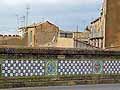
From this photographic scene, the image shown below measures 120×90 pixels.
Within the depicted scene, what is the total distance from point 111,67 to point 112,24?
20.1 meters

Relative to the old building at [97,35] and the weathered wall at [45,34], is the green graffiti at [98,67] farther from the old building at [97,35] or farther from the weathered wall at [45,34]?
the weathered wall at [45,34]

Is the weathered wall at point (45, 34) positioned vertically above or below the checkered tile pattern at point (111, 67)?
above

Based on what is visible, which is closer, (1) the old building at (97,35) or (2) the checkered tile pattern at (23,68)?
(2) the checkered tile pattern at (23,68)

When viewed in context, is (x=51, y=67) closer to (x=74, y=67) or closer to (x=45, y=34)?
(x=74, y=67)

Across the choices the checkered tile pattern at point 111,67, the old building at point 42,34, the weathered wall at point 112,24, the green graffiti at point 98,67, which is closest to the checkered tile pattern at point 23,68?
the green graffiti at point 98,67

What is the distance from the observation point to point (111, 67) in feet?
54.5

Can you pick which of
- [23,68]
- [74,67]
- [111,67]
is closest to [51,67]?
[74,67]

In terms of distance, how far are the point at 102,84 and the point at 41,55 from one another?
10.8 feet

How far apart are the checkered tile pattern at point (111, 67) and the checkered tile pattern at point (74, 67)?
0.88 m

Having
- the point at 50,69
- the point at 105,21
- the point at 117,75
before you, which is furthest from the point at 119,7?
the point at 50,69

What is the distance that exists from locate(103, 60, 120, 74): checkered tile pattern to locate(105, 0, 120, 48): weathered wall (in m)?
16.9

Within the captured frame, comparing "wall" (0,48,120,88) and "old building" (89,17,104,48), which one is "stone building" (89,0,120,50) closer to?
"wall" (0,48,120,88)

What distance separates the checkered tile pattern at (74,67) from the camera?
1534 centimetres

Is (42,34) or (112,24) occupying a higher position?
(42,34)
